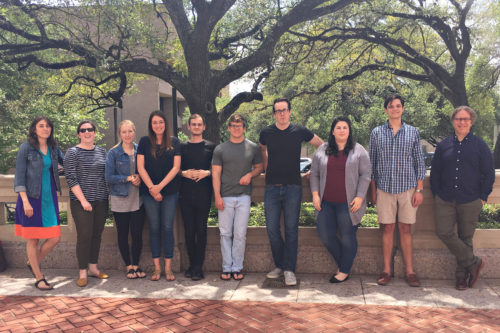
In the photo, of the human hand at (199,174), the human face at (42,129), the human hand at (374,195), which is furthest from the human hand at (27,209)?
the human hand at (374,195)

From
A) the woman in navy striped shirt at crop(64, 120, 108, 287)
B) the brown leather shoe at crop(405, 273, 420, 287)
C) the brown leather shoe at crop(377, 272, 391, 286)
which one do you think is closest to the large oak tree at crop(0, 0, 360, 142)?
the woman in navy striped shirt at crop(64, 120, 108, 287)

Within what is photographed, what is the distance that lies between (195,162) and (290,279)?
1.83 meters

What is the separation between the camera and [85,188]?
5277mm

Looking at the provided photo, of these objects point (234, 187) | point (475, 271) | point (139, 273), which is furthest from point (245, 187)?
point (475, 271)

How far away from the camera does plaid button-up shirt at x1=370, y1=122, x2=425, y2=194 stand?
4.91 meters

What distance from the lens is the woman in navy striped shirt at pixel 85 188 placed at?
5.18 meters

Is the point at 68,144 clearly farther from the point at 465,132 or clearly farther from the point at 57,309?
the point at 465,132

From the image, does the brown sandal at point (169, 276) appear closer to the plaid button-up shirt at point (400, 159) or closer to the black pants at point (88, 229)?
the black pants at point (88, 229)

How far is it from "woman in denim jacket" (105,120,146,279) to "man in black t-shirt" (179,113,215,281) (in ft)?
1.94

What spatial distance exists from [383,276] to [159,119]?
3311 millimetres

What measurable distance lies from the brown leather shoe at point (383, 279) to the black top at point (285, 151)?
5.00 ft

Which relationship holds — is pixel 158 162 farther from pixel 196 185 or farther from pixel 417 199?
pixel 417 199

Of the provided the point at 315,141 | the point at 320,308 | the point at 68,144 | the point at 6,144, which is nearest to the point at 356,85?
the point at 315,141

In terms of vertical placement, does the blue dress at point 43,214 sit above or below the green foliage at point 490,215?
above
